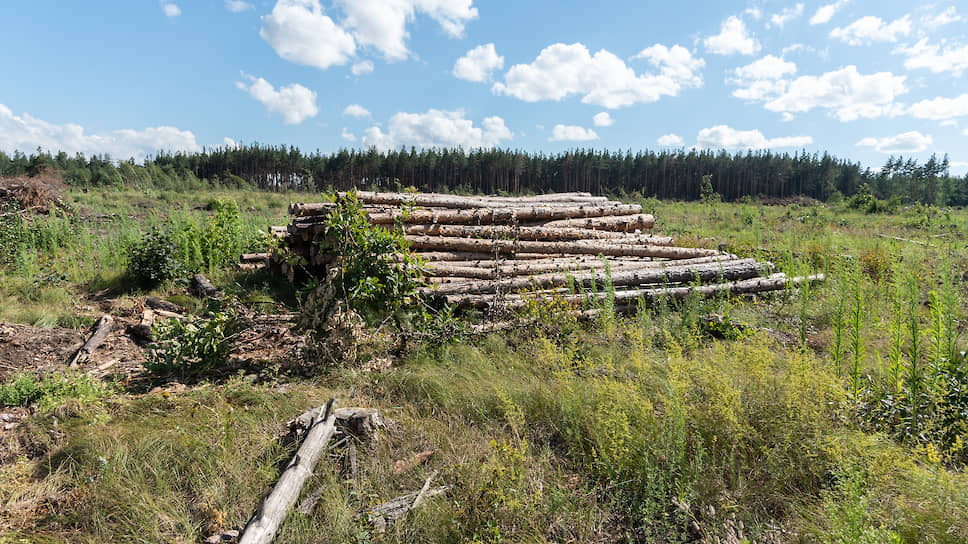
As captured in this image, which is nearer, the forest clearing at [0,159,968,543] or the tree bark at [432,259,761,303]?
the forest clearing at [0,159,968,543]

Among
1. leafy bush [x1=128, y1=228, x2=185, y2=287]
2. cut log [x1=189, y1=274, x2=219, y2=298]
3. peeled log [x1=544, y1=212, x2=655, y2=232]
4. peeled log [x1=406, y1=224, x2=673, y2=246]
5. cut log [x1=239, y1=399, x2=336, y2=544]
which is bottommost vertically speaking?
cut log [x1=239, y1=399, x2=336, y2=544]

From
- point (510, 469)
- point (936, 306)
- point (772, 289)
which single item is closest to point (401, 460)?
point (510, 469)

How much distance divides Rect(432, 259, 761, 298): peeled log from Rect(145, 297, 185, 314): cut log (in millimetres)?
3865

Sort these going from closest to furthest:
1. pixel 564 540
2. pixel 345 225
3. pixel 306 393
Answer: pixel 564 540 < pixel 306 393 < pixel 345 225

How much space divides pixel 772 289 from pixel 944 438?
420cm

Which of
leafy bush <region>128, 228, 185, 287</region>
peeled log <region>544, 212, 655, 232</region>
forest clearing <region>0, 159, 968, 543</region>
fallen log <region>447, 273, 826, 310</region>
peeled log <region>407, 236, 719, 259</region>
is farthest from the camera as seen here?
peeled log <region>544, 212, 655, 232</region>

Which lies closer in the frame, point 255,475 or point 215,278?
point 255,475

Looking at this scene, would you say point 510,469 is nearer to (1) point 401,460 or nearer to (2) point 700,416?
(1) point 401,460

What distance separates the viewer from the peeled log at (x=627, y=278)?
5.93 metres

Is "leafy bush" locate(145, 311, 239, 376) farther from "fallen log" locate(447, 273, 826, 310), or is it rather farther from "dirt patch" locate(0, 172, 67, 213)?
"dirt patch" locate(0, 172, 67, 213)

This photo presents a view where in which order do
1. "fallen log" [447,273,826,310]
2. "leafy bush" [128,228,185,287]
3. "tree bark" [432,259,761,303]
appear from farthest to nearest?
"leafy bush" [128,228,185,287] → "tree bark" [432,259,761,303] → "fallen log" [447,273,826,310]

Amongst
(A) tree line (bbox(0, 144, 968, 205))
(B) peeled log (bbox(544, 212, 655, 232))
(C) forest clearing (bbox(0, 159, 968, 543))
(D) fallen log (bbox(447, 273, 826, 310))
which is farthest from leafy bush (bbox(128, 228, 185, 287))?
(A) tree line (bbox(0, 144, 968, 205))

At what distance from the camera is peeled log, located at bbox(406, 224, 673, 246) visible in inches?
285

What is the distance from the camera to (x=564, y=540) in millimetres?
2451
